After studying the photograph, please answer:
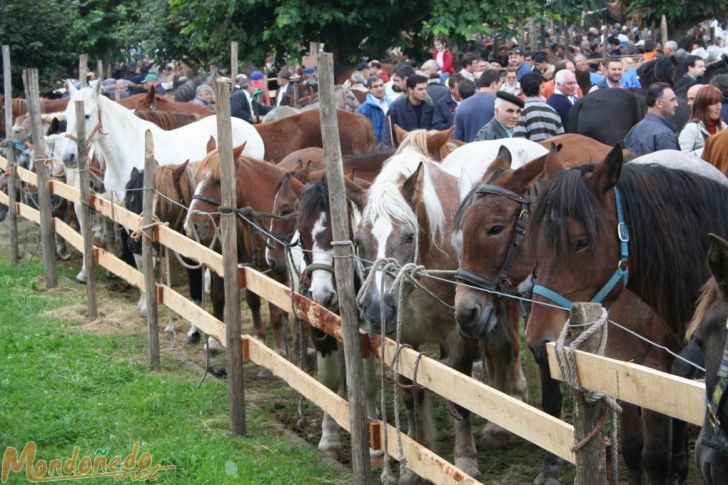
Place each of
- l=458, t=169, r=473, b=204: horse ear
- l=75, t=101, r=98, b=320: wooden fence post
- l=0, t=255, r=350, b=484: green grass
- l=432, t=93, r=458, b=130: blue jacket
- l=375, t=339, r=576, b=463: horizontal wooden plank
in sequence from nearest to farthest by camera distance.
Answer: l=375, t=339, r=576, b=463: horizontal wooden plank
l=0, t=255, r=350, b=484: green grass
l=458, t=169, r=473, b=204: horse ear
l=75, t=101, r=98, b=320: wooden fence post
l=432, t=93, r=458, b=130: blue jacket

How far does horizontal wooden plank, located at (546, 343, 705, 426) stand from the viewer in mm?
3252

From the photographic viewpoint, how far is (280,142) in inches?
492

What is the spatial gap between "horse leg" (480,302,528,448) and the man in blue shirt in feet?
7.77

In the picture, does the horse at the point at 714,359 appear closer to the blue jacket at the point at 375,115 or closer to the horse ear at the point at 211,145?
the horse ear at the point at 211,145

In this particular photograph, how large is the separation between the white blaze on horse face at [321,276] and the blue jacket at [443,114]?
5735 millimetres

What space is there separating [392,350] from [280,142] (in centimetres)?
739

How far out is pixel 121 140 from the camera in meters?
11.7

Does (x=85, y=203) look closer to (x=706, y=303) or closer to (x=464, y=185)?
(x=464, y=185)

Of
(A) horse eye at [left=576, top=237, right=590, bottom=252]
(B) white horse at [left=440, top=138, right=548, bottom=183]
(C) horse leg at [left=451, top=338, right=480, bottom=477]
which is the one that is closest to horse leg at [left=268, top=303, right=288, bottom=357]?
(B) white horse at [left=440, top=138, right=548, bottom=183]

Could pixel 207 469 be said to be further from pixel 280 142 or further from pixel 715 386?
pixel 280 142

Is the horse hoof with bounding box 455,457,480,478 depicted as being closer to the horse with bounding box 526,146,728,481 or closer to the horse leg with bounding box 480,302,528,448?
the horse leg with bounding box 480,302,528,448

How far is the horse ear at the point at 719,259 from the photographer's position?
10.4ft

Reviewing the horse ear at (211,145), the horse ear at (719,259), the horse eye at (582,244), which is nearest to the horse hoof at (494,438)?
the horse eye at (582,244)

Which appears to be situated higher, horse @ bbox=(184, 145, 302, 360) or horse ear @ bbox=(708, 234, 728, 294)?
horse ear @ bbox=(708, 234, 728, 294)
